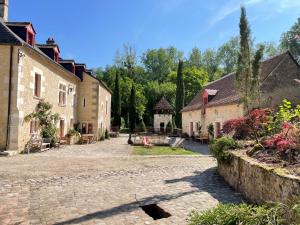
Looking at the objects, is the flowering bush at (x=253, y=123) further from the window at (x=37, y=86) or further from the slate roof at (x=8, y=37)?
the window at (x=37, y=86)

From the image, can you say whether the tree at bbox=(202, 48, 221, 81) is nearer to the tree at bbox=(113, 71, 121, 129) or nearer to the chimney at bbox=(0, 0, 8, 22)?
the tree at bbox=(113, 71, 121, 129)

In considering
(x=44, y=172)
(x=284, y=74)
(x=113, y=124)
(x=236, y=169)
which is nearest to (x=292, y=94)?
(x=284, y=74)

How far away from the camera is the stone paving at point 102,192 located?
17.1ft

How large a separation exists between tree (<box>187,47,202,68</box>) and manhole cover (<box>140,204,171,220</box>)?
60651 millimetres

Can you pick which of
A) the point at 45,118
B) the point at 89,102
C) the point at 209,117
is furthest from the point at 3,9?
the point at 209,117

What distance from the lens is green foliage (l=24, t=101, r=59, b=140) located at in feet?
55.4

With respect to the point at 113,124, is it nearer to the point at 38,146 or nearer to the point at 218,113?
the point at 218,113

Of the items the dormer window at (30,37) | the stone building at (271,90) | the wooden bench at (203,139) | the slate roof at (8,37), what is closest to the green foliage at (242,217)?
the stone building at (271,90)

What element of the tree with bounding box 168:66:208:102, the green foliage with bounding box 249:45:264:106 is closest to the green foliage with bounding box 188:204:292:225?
the green foliage with bounding box 249:45:264:106

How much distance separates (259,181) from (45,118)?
14384mm

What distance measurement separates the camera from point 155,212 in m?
5.77

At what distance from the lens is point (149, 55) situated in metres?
67.5

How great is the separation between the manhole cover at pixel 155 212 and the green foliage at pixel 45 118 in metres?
12.2

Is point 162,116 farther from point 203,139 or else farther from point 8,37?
point 8,37
